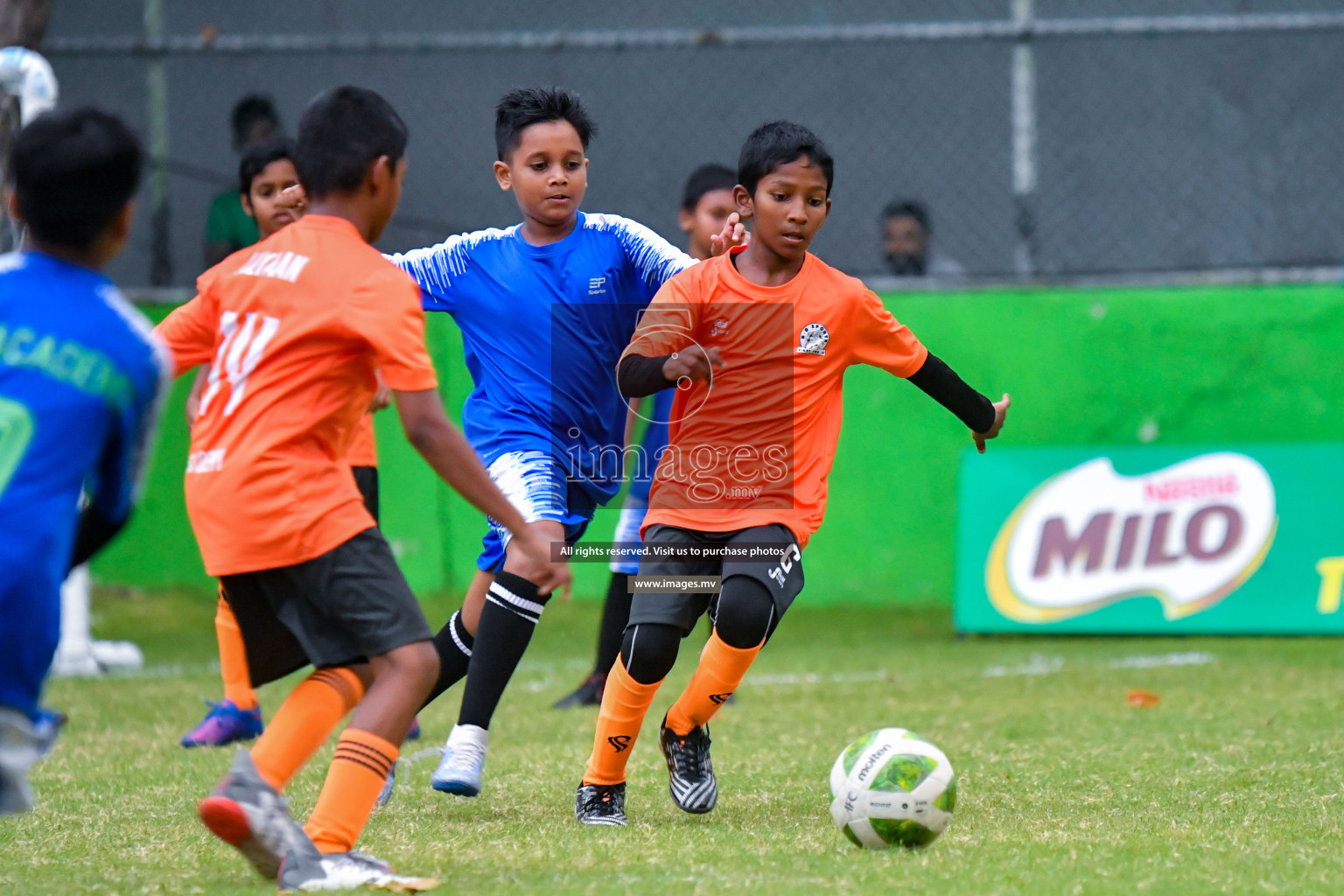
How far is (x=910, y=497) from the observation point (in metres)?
→ 9.07

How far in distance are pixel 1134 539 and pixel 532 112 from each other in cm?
458

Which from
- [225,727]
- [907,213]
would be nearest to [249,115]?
[907,213]

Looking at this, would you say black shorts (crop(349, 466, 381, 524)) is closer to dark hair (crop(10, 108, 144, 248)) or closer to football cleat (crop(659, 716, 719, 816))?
football cleat (crop(659, 716, 719, 816))

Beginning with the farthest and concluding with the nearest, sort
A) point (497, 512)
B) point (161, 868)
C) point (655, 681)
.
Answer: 1. point (655, 681)
2. point (161, 868)
3. point (497, 512)

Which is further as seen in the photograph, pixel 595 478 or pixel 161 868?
pixel 595 478

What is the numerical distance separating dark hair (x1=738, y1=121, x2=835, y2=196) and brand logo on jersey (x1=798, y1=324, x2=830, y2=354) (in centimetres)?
36

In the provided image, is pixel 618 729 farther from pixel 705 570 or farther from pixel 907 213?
pixel 907 213

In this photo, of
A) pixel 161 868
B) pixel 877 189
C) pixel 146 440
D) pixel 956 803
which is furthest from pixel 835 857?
pixel 877 189

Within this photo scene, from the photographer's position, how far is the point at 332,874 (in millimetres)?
3168

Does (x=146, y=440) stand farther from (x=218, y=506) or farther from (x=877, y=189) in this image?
(x=877, y=189)

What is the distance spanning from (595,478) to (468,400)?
464 mm

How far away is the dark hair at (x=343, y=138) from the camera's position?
3352 mm

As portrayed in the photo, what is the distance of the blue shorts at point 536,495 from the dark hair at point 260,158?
73.8 inches

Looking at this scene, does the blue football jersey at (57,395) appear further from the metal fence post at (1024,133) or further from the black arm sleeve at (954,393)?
the metal fence post at (1024,133)
